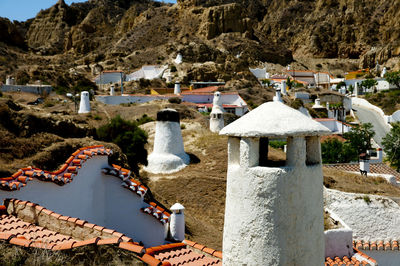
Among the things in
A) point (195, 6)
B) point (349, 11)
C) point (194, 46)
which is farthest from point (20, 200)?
point (349, 11)

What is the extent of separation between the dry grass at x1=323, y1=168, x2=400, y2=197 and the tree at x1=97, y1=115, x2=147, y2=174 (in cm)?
882

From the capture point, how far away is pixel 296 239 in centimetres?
400

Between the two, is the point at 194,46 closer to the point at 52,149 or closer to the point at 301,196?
the point at 52,149

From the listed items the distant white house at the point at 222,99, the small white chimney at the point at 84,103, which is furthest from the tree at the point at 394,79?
the small white chimney at the point at 84,103

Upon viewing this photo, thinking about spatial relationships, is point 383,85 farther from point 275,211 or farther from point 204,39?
point 275,211

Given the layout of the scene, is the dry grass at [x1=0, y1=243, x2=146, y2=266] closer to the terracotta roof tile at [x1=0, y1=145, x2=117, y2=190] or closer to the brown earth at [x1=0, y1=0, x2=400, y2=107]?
the terracotta roof tile at [x1=0, y1=145, x2=117, y2=190]

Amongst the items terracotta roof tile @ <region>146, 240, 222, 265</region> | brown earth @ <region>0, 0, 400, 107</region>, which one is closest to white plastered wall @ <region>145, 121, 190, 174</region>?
terracotta roof tile @ <region>146, 240, 222, 265</region>

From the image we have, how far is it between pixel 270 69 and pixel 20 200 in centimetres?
7235

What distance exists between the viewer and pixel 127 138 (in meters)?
18.0

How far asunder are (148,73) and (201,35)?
28.5 metres

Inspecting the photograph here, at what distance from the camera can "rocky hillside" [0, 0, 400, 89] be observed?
63.4 meters

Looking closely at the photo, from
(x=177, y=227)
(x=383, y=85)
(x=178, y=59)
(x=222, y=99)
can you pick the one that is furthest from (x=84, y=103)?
(x=383, y=85)

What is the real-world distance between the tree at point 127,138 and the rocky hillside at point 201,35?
28863 millimetres

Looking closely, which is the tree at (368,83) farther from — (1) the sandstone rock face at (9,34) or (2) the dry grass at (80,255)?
(2) the dry grass at (80,255)
